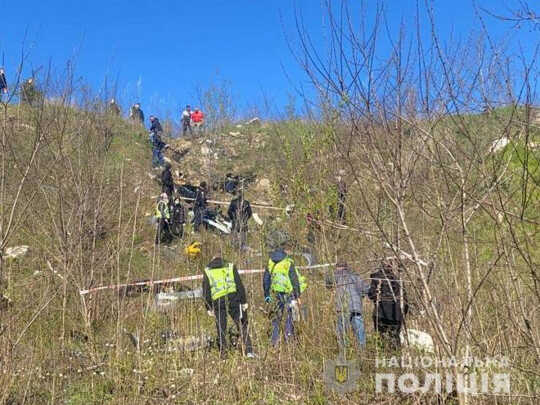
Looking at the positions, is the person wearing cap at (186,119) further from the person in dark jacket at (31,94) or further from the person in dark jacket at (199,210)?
the person in dark jacket at (31,94)

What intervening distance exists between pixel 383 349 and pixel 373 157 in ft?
9.16

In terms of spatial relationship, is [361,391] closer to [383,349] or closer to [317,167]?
[383,349]

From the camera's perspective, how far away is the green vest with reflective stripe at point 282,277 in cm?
549

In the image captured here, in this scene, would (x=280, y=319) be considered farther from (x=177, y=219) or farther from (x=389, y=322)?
(x=177, y=219)

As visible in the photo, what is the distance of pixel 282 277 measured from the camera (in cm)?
556

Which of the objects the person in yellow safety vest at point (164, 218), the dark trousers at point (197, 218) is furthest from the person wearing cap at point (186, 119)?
the person in yellow safety vest at point (164, 218)

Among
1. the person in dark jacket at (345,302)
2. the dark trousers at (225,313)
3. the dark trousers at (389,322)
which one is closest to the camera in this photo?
the person in dark jacket at (345,302)

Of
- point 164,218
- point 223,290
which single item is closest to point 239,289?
point 223,290

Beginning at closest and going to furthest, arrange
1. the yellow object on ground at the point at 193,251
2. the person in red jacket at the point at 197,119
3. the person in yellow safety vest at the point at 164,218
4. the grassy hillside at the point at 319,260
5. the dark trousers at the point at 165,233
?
the grassy hillside at the point at 319,260 → the yellow object on ground at the point at 193,251 → the person in yellow safety vest at the point at 164,218 → the dark trousers at the point at 165,233 → the person in red jacket at the point at 197,119

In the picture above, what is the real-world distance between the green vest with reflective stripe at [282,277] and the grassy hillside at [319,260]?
0.38 metres

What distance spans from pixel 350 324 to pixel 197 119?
1501cm

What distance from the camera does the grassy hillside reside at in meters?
2.56

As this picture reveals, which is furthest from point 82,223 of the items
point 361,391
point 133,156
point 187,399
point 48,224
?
point 133,156

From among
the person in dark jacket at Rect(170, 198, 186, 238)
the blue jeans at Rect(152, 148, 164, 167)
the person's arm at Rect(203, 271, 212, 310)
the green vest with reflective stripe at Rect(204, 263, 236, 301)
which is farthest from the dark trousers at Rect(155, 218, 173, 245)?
the blue jeans at Rect(152, 148, 164, 167)
